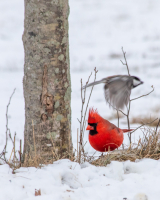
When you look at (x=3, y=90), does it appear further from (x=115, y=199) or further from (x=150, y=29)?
(x=150, y=29)

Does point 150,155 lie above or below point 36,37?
below

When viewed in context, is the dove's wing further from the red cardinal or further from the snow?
the snow

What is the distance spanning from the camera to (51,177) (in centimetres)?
222

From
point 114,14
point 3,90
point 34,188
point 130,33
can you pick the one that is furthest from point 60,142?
point 114,14

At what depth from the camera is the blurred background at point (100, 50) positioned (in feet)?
20.1

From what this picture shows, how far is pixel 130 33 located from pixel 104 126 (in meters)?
13.7

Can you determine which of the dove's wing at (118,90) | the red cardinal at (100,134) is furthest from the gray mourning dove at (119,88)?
the red cardinal at (100,134)

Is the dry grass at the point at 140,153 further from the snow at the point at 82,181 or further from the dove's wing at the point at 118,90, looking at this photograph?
the dove's wing at the point at 118,90

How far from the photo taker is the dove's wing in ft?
8.24

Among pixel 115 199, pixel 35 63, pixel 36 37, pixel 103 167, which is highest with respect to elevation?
pixel 36 37

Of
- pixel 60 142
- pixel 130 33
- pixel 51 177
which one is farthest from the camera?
pixel 130 33

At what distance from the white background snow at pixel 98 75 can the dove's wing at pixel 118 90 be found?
0.56 meters

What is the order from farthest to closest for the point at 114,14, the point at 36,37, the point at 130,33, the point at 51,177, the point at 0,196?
the point at 114,14 → the point at 130,33 → the point at 36,37 → the point at 51,177 → the point at 0,196

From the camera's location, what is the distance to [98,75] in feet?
29.4
